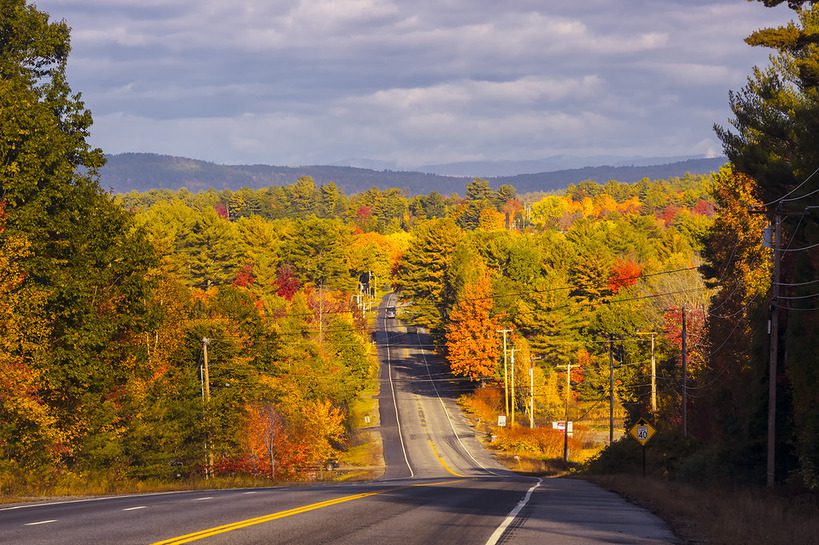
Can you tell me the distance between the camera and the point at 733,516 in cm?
2002

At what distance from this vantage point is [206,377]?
6022 centimetres

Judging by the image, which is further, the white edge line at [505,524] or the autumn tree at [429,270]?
the autumn tree at [429,270]

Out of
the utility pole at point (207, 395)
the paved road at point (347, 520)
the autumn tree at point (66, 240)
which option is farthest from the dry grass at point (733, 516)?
the utility pole at point (207, 395)

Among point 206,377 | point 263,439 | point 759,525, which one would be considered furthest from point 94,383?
point 759,525

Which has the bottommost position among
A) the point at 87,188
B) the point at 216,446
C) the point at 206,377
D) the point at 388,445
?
the point at 388,445

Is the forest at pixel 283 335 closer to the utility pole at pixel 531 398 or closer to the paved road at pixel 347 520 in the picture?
the utility pole at pixel 531 398

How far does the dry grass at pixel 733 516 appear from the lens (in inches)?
662

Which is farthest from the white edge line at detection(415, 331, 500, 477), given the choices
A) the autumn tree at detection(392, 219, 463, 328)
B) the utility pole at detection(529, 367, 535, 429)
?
the autumn tree at detection(392, 219, 463, 328)

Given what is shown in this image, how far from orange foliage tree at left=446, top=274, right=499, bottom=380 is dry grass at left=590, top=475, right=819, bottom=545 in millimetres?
84087

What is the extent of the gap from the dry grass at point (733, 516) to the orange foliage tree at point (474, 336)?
276 ft

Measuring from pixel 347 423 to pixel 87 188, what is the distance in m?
61.2

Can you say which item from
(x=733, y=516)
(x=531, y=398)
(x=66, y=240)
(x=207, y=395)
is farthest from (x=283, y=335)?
(x=733, y=516)

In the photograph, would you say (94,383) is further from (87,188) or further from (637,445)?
(637,445)

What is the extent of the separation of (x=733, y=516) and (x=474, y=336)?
322 ft
